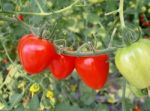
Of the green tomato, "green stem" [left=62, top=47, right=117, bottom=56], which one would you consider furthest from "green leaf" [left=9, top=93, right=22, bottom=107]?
the green tomato

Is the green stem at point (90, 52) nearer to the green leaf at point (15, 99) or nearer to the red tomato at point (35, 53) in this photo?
the red tomato at point (35, 53)

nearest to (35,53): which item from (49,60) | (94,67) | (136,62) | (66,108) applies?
(49,60)

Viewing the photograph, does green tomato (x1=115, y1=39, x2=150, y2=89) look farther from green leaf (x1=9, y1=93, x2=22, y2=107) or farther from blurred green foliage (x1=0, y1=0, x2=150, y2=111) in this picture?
green leaf (x1=9, y1=93, x2=22, y2=107)

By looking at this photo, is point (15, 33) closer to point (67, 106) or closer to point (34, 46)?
point (67, 106)

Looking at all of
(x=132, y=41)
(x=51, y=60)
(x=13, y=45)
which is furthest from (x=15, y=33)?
(x=132, y=41)

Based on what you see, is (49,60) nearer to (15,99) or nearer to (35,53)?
(35,53)

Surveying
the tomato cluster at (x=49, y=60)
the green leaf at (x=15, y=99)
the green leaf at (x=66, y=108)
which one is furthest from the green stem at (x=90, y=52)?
the green leaf at (x=15, y=99)
